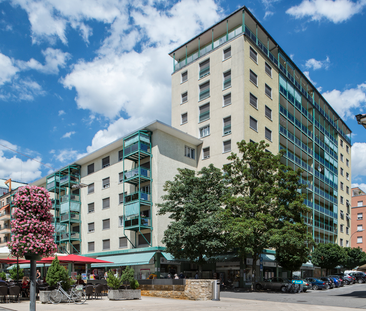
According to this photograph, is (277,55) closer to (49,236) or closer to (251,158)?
(251,158)

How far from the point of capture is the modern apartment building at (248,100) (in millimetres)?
39094

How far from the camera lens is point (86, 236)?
4412 cm

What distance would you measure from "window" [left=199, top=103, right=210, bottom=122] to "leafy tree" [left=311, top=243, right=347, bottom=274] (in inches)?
965

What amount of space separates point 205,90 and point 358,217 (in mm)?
70123

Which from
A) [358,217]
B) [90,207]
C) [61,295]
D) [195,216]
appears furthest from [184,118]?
[358,217]

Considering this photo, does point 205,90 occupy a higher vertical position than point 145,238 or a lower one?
higher

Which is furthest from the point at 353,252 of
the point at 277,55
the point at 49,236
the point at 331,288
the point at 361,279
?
the point at 49,236

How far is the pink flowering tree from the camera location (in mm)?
10953

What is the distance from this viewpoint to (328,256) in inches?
1937

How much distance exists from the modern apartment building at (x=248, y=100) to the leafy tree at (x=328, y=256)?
2963 mm

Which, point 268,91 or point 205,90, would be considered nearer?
point 205,90

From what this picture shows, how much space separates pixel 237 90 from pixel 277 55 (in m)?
12.6

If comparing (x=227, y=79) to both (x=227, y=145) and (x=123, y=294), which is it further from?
(x=123, y=294)

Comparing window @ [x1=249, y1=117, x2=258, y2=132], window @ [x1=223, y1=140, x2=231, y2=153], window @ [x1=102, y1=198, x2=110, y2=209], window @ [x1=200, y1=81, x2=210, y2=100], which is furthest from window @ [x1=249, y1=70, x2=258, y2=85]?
window @ [x1=102, y1=198, x2=110, y2=209]
